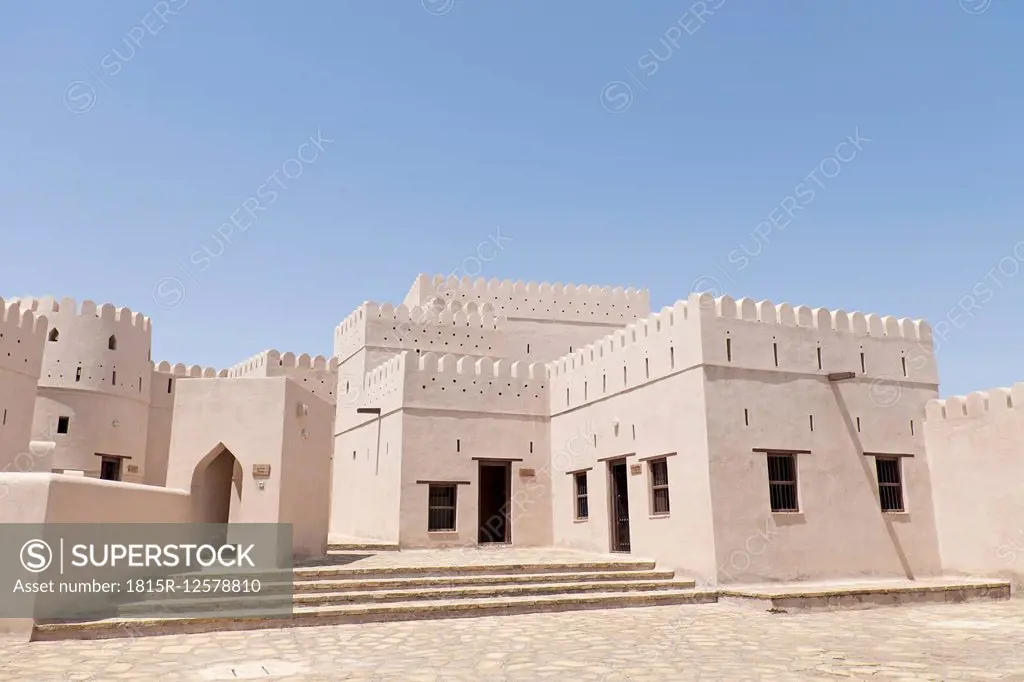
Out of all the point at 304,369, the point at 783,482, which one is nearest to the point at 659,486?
the point at 783,482

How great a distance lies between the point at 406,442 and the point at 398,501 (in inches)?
51.4

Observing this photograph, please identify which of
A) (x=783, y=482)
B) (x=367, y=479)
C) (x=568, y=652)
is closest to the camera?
(x=568, y=652)

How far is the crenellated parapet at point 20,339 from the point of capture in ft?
53.8

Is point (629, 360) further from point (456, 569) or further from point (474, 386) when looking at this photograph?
point (456, 569)

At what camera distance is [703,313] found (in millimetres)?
13312

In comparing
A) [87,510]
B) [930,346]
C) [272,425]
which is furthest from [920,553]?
[87,510]

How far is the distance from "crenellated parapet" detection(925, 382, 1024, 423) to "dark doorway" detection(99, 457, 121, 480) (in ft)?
65.8

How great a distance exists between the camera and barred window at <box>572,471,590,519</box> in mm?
16953

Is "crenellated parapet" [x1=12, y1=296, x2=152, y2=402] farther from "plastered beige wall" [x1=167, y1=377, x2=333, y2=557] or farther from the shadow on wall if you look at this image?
the shadow on wall

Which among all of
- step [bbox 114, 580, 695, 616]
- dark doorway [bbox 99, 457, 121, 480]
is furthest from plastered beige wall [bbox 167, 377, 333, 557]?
dark doorway [bbox 99, 457, 121, 480]

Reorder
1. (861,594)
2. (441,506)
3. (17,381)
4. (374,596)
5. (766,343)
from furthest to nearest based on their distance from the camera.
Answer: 1. (441,506)
2. (17,381)
3. (766,343)
4. (861,594)
5. (374,596)

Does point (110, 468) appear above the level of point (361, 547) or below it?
above

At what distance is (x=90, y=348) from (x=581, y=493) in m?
14.0

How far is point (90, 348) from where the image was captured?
68.7 feet
